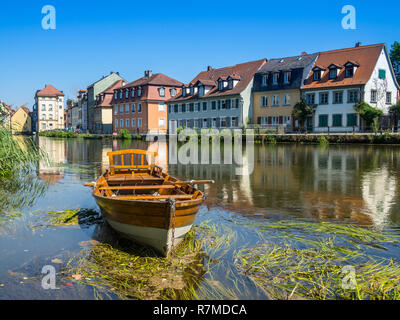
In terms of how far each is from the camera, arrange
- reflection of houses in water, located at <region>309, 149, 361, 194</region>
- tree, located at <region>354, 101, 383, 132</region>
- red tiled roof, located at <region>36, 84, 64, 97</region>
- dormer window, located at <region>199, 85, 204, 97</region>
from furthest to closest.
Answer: red tiled roof, located at <region>36, 84, 64, 97</region>
dormer window, located at <region>199, 85, 204, 97</region>
tree, located at <region>354, 101, 383, 132</region>
reflection of houses in water, located at <region>309, 149, 361, 194</region>

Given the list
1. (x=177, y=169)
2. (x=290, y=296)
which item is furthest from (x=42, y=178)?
(x=290, y=296)

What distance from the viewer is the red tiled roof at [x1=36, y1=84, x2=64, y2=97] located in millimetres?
111475

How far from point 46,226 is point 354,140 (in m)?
34.6

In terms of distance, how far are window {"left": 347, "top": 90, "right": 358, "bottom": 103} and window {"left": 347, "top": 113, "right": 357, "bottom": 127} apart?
1450 mm

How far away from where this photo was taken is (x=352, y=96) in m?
44.1

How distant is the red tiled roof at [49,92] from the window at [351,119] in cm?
8844

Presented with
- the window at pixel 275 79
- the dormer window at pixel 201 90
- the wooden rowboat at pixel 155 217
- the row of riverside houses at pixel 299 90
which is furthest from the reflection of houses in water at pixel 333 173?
the dormer window at pixel 201 90

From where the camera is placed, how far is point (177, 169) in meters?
21.3

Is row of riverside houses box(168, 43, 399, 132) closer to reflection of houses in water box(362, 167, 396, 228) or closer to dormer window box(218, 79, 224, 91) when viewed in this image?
dormer window box(218, 79, 224, 91)

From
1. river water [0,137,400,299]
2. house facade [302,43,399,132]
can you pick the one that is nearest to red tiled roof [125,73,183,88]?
house facade [302,43,399,132]

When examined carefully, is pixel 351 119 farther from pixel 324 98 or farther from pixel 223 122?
pixel 223 122

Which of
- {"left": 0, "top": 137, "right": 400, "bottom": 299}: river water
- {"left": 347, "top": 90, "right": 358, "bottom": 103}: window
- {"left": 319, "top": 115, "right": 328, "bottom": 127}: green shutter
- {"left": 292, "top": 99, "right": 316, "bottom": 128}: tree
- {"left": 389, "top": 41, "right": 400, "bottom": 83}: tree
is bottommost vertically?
{"left": 0, "top": 137, "right": 400, "bottom": 299}: river water

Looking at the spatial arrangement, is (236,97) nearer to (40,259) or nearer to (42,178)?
(42,178)

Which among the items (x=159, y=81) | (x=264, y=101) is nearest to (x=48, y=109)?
(x=159, y=81)
